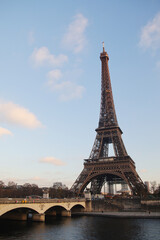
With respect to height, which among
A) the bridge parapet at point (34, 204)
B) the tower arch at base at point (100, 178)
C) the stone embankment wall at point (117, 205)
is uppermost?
the tower arch at base at point (100, 178)

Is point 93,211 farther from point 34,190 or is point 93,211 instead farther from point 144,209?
point 34,190

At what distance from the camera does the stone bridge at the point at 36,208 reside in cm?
3929

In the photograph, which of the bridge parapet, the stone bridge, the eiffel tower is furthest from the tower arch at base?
the bridge parapet

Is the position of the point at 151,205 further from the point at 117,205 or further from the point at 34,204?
the point at 34,204

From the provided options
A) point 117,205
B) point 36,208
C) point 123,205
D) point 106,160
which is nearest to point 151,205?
point 123,205

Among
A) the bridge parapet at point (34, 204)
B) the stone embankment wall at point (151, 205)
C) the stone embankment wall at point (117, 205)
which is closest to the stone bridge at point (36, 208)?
the bridge parapet at point (34, 204)

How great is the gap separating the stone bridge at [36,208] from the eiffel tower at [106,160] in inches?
534

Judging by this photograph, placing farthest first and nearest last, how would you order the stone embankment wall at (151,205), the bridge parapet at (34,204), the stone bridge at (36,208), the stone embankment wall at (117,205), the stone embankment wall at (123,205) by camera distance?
the stone embankment wall at (117,205), the stone embankment wall at (123,205), the stone embankment wall at (151,205), the stone bridge at (36,208), the bridge parapet at (34,204)

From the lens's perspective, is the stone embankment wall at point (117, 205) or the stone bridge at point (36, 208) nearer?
the stone bridge at point (36, 208)

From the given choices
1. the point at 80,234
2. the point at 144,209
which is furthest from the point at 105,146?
the point at 80,234

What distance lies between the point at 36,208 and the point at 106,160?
138 ft

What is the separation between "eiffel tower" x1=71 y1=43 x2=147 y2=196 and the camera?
253 ft

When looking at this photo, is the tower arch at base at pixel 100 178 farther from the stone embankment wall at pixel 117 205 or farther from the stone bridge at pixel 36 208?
the stone bridge at pixel 36 208

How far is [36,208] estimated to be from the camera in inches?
1850
